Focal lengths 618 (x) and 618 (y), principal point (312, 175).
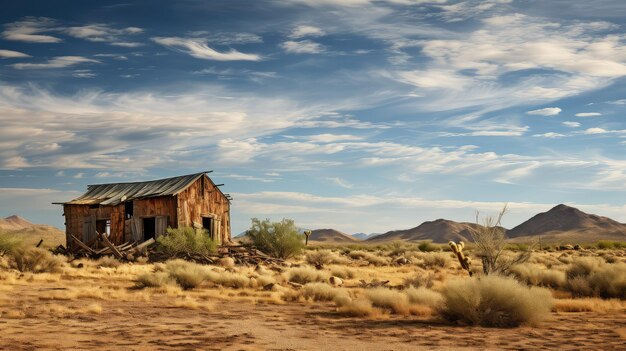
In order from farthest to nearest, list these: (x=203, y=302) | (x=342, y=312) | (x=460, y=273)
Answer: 1. (x=460, y=273)
2. (x=203, y=302)
3. (x=342, y=312)

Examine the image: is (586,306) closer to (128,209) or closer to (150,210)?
(150,210)

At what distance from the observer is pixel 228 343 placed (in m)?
10.5

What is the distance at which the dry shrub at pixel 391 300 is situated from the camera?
14195 millimetres

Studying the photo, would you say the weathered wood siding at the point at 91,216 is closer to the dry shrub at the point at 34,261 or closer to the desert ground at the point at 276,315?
the dry shrub at the point at 34,261

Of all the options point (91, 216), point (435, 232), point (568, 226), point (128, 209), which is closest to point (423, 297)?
point (128, 209)

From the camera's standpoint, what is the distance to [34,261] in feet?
82.2

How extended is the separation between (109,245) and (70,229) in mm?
8732

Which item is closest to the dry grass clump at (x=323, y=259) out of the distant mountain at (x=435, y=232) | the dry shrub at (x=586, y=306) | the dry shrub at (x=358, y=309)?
the dry shrub at (x=358, y=309)

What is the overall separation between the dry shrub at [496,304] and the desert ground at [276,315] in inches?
3.0

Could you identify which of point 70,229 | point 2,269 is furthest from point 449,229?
point 2,269

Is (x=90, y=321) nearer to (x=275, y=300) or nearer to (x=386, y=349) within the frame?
(x=275, y=300)

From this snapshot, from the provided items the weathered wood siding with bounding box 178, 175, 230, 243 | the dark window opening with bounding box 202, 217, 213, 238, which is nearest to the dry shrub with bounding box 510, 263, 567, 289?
the weathered wood siding with bounding box 178, 175, 230, 243

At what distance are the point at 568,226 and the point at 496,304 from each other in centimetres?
10505

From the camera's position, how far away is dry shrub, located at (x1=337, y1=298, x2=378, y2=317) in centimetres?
1382
